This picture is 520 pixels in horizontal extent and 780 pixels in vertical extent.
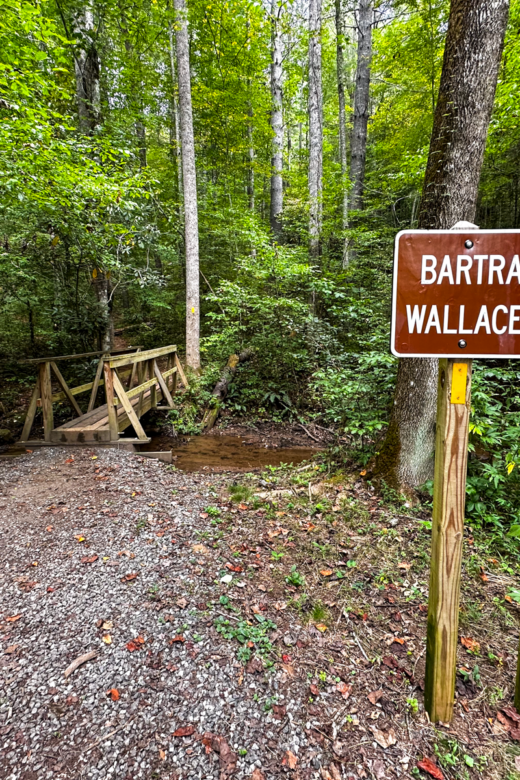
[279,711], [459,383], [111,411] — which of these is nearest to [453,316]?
[459,383]

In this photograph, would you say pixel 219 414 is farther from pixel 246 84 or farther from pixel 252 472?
pixel 246 84

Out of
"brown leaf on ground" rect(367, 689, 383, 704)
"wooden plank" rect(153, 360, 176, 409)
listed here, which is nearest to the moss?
"brown leaf on ground" rect(367, 689, 383, 704)

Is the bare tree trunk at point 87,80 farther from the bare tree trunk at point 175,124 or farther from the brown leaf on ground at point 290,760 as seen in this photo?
the brown leaf on ground at point 290,760

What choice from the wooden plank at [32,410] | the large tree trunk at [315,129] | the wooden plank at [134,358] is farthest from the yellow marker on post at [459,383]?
the large tree trunk at [315,129]

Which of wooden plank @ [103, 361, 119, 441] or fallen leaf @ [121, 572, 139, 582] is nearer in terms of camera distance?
fallen leaf @ [121, 572, 139, 582]

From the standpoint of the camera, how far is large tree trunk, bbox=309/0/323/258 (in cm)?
884

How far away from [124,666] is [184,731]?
551 mm

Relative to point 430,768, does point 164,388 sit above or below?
above

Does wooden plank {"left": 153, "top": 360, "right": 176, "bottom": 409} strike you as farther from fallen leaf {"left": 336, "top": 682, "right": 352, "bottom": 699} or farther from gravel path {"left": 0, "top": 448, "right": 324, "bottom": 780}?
fallen leaf {"left": 336, "top": 682, "right": 352, "bottom": 699}

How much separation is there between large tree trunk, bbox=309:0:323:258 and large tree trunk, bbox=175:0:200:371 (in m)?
2.87

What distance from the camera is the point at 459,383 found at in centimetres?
161

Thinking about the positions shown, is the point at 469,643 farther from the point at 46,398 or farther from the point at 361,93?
the point at 361,93

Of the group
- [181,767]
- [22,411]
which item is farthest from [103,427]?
[181,767]

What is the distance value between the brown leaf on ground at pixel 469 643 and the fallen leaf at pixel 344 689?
833 mm
